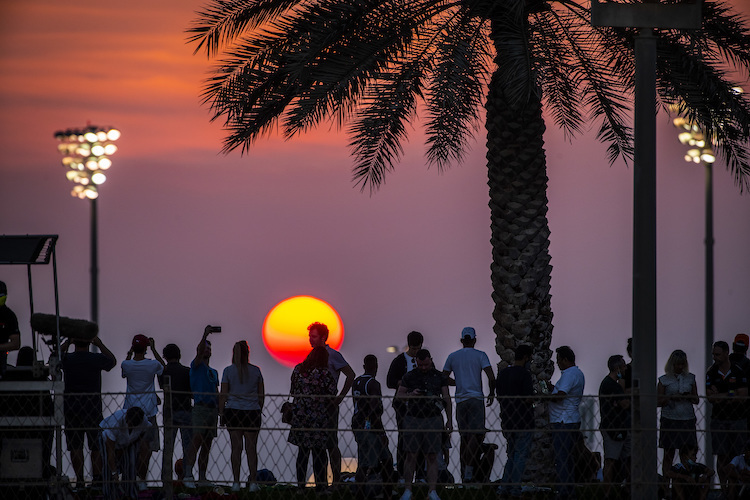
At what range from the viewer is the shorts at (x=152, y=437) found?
36.6 feet

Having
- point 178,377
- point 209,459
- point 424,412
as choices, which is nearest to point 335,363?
point 424,412

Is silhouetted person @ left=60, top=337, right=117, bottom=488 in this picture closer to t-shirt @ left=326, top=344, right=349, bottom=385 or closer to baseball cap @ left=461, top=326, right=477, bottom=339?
t-shirt @ left=326, top=344, right=349, bottom=385

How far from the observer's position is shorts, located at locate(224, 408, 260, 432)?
38.0 ft

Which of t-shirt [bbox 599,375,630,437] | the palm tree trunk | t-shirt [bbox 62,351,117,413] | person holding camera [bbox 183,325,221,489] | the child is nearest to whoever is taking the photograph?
t-shirt [bbox 599,375,630,437]

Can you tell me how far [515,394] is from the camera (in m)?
10.9

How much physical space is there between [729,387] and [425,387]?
3348 millimetres

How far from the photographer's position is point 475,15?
13.2 metres

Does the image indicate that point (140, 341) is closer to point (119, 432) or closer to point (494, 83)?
point (119, 432)

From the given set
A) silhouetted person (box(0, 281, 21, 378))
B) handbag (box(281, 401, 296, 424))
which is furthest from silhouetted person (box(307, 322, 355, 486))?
silhouetted person (box(0, 281, 21, 378))

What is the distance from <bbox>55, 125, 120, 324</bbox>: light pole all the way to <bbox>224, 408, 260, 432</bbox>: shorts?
1067 centimetres

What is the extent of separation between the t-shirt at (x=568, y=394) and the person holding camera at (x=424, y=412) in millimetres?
1145

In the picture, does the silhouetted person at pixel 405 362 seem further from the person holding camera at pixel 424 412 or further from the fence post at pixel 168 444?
the fence post at pixel 168 444

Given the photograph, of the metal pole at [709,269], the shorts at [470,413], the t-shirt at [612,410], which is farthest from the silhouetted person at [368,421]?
the metal pole at [709,269]

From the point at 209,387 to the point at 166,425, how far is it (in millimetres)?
4042
